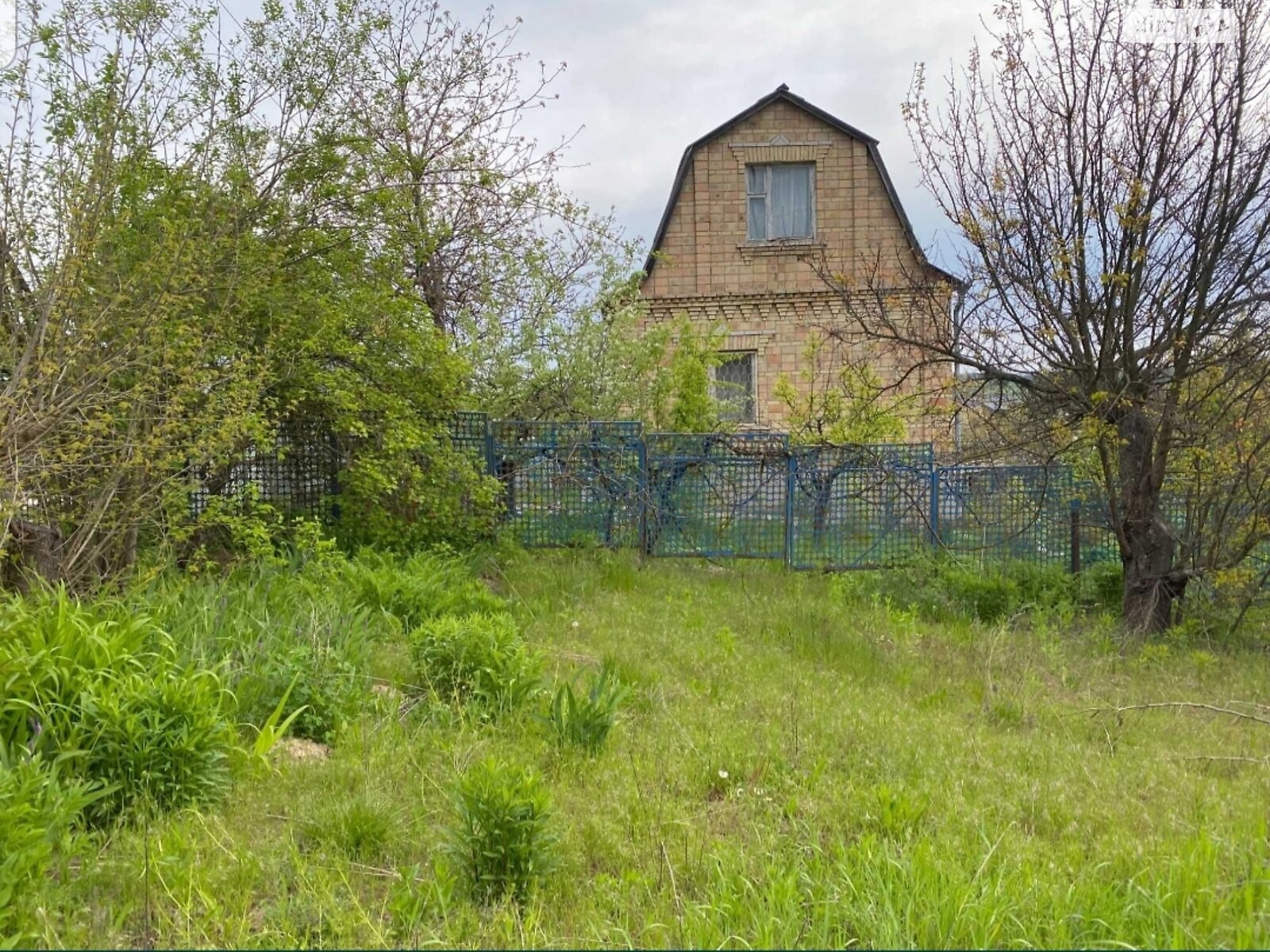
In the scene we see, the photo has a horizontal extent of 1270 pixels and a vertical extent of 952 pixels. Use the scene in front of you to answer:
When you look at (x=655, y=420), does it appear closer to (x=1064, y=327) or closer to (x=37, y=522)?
(x=1064, y=327)

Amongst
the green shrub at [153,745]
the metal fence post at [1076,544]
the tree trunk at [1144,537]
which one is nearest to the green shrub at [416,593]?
the green shrub at [153,745]

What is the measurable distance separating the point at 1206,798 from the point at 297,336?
7077mm

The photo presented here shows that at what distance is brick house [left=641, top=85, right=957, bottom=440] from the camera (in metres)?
15.2

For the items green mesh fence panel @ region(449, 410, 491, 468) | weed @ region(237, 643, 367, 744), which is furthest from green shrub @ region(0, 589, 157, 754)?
green mesh fence panel @ region(449, 410, 491, 468)

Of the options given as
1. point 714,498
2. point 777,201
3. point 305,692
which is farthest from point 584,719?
point 777,201

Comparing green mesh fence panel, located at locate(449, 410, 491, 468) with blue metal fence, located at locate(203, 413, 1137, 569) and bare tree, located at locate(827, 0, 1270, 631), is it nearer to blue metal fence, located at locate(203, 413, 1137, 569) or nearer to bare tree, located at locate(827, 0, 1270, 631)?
blue metal fence, located at locate(203, 413, 1137, 569)

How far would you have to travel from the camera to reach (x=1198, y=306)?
6895 mm

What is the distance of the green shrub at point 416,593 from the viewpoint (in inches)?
237

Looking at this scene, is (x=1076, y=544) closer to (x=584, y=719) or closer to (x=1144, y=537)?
(x=1144, y=537)

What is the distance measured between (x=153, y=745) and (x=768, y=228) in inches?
563

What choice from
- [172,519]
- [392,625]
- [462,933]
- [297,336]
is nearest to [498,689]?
[392,625]

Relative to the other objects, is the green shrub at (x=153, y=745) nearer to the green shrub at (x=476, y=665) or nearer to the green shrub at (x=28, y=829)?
the green shrub at (x=28, y=829)

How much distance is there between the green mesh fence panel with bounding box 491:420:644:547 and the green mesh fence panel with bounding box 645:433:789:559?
321 millimetres

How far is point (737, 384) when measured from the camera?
14.7m
